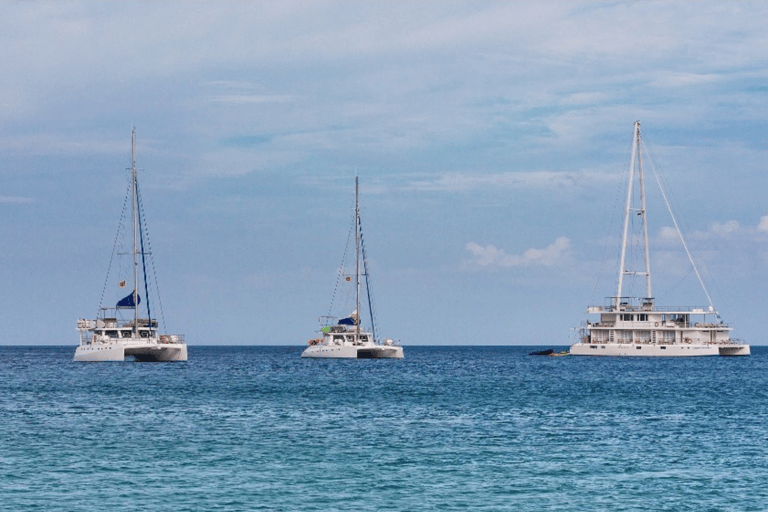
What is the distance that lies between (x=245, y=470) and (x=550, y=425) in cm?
2199

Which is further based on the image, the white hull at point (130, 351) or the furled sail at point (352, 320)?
the furled sail at point (352, 320)

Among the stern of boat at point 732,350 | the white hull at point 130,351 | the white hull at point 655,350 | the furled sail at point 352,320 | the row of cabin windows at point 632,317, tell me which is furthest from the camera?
the stern of boat at point 732,350

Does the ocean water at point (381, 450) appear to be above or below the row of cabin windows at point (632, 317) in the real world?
below

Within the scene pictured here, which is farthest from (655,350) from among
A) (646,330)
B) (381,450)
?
(381,450)

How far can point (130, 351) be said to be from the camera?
422ft

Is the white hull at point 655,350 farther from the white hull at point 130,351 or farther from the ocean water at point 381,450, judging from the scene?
the ocean water at point 381,450

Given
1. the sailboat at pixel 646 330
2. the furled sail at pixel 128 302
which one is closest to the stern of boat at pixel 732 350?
the sailboat at pixel 646 330

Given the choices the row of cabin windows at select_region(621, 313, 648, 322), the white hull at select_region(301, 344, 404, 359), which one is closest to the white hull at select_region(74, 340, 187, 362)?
the white hull at select_region(301, 344, 404, 359)

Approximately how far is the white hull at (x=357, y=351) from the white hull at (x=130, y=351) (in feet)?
82.9

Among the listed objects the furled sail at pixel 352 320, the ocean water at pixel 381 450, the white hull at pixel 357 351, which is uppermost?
the furled sail at pixel 352 320

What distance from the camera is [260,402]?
2933 inches

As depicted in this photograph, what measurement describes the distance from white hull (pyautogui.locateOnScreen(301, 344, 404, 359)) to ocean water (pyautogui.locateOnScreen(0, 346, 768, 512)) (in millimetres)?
62540

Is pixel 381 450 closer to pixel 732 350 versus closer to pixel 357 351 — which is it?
pixel 357 351

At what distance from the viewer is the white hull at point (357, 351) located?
150 meters
